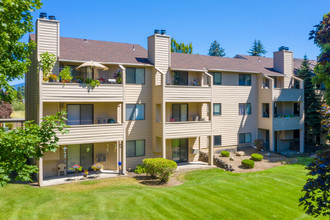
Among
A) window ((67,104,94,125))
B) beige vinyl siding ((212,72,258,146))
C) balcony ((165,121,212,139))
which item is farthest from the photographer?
beige vinyl siding ((212,72,258,146))

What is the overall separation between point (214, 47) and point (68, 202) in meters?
Result: 65.4

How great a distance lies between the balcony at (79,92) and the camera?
18047mm

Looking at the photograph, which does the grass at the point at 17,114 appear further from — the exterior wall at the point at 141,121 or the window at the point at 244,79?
the window at the point at 244,79

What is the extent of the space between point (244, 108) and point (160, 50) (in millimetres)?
11889

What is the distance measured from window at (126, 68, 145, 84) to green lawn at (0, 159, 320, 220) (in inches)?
357

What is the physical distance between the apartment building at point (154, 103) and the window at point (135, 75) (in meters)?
0.06

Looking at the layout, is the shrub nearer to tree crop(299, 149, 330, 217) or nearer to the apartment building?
the apartment building

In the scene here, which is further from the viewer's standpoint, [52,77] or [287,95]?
[287,95]

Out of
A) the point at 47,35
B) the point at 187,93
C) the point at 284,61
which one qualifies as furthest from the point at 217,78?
the point at 47,35

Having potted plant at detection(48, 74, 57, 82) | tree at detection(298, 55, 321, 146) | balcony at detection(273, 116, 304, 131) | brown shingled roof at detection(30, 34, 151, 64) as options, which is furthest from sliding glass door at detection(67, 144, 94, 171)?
tree at detection(298, 55, 321, 146)

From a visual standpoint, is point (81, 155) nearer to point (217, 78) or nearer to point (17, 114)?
point (217, 78)

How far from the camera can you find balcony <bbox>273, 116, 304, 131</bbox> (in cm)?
2842

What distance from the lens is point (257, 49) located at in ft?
224

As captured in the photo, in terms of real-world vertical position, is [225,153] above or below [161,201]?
above
